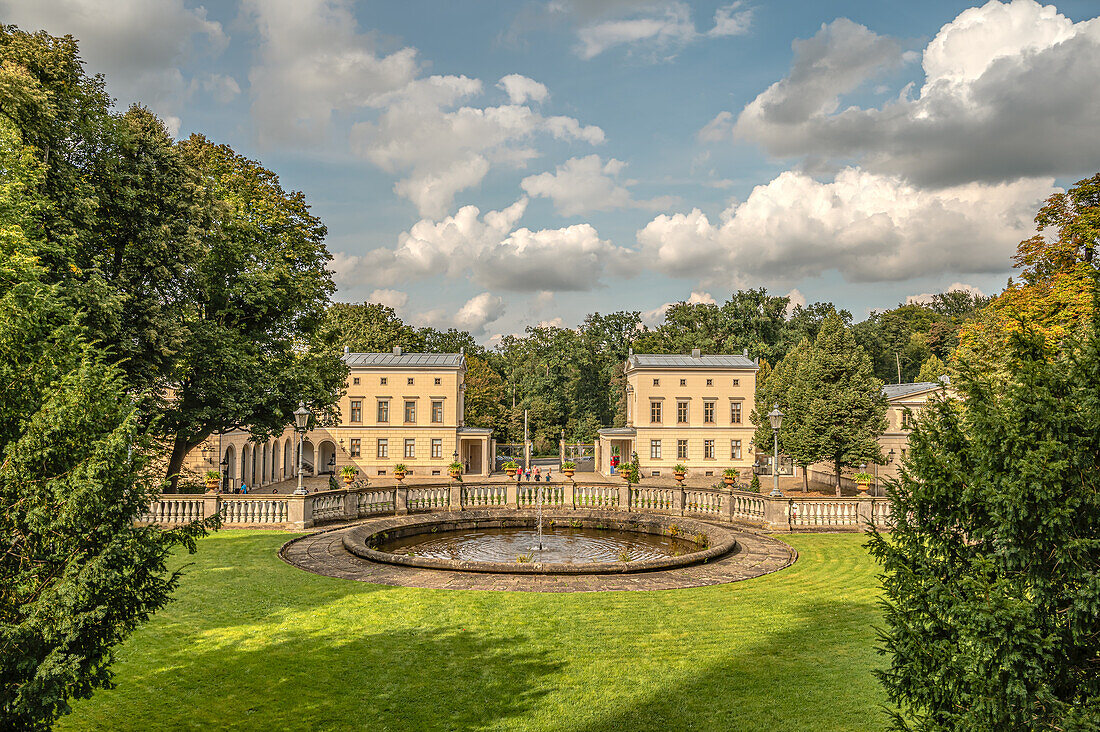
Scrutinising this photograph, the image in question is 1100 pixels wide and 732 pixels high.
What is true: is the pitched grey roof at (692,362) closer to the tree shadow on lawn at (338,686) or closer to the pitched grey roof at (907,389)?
the pitched grey roof at (907,389)

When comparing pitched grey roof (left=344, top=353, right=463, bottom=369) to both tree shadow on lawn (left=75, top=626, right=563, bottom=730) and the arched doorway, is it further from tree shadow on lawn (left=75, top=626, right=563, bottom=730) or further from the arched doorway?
tree shadow on lawn (left=75, top=626, right=563, bottom=730)

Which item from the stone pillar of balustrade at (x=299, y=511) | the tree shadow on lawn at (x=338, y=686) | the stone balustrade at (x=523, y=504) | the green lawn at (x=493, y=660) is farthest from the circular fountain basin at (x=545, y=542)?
the tree shadow on lawn at (x=338, y=686)

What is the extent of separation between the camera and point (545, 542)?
56.4ft

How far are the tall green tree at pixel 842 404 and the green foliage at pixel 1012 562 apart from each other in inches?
1092

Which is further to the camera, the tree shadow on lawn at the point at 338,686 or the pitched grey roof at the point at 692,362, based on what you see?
the pitched grey roof at the point at 692,362

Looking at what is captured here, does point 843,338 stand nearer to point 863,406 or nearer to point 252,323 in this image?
point 863,406

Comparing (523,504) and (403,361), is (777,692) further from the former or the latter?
(403,361)

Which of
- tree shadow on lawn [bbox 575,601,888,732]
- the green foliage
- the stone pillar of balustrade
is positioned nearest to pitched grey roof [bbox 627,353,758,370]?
the stone pillar of balustrade

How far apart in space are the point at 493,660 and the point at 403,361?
3791 centimetres

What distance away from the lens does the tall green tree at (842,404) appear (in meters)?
29.7

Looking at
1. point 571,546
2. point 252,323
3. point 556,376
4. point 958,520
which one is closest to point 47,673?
point 958,520

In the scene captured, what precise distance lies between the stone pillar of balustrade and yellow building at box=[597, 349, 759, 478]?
29228 millimetres

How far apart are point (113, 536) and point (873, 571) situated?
13.8 metres

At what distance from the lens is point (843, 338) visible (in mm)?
31938
